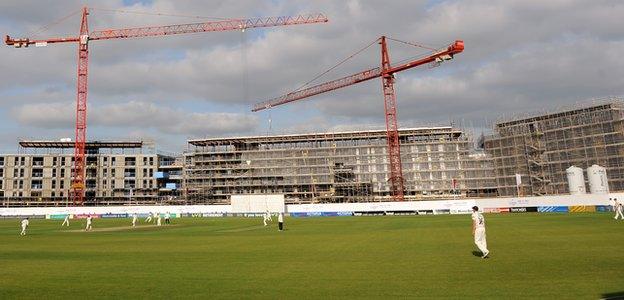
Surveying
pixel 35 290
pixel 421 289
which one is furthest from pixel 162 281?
pixel 421 289

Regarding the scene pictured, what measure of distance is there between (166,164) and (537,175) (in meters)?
124

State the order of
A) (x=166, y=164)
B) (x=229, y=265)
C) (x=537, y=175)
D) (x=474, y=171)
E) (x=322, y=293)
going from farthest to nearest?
(x=166, y=164), (x=474, y=171), (x=537, y=175), (x=229, y=265), (x=322, y=293)

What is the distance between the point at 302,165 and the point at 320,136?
11680 mm

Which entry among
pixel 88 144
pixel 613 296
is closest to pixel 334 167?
pixel 88 144

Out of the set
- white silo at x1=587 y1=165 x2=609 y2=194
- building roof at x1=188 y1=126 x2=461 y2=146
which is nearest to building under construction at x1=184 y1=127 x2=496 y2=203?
building roof at x1=188 y1=126 x2=461 y2=146

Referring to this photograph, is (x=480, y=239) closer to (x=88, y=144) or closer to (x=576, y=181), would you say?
(x=576, y=181)

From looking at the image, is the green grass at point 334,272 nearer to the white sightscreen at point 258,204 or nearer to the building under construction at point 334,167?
the white sightscreen at point 258,204

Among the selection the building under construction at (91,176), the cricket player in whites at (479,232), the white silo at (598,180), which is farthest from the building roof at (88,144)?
the cricket player in whites at (479,232)

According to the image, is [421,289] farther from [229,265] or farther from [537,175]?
[537,175]

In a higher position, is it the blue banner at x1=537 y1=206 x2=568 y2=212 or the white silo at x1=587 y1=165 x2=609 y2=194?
the white silo at x1=587 y1=165 x2=609 y2=194

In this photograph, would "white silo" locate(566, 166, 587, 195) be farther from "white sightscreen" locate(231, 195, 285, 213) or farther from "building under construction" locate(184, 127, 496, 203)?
"white sightscreen" locate(231, 195, 285, 213)

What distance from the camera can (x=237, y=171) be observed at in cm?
15225

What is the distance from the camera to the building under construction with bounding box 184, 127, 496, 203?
13612 centimetres

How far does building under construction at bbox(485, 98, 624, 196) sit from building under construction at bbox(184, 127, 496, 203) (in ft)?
48.4
